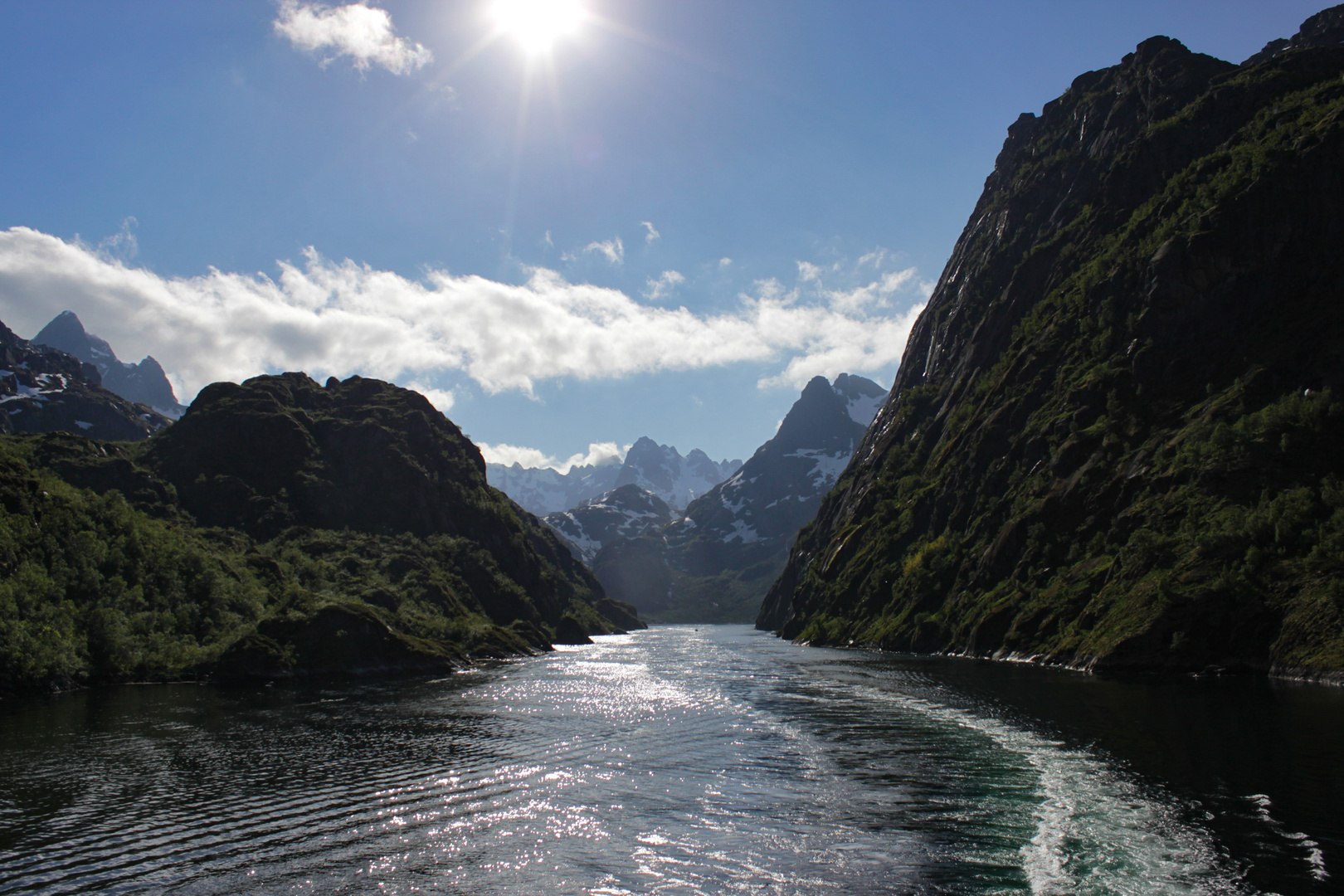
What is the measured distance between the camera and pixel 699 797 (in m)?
30.4

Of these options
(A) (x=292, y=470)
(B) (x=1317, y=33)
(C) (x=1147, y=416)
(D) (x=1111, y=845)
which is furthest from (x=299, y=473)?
(B) (x=1317, y=33)

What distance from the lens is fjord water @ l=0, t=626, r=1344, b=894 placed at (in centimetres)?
2138

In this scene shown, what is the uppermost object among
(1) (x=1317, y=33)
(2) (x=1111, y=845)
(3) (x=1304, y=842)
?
(1) (x=1317, y=33)

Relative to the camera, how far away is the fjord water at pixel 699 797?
21.4 metres

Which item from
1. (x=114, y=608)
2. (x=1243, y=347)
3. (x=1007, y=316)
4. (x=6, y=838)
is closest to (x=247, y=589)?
(x=114, y=608)

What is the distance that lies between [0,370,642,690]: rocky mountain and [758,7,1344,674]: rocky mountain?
75.5m

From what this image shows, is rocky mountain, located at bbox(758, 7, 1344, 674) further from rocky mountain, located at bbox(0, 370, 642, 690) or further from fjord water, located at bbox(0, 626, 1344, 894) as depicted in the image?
rocky mountain, located at bbox(0, 370, 642, 690)

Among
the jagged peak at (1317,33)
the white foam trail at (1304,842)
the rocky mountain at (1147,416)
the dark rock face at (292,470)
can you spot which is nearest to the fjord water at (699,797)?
the white foam trail at (1304,842)

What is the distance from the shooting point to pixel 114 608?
268ft

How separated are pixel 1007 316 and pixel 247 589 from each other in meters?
146

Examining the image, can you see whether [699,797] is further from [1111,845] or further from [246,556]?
[246,556]

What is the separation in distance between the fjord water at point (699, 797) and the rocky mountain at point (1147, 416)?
14.8m

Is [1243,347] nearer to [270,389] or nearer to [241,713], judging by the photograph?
[241,713]

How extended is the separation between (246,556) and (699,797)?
12081 cm
